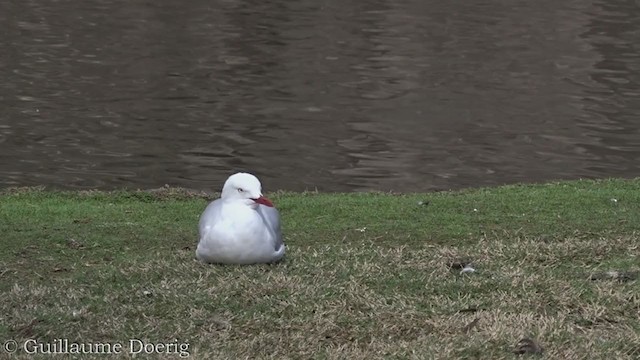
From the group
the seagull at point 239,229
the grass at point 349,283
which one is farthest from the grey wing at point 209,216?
the grass at point 349,283

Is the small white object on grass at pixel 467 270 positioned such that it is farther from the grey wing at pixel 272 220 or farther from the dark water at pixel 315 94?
the dark water at pixel 315 94

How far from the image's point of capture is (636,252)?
23.9 ft

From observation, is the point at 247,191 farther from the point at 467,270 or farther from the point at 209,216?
the point at 467,270

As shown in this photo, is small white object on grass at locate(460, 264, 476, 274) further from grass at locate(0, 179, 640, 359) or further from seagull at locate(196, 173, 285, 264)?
seagull at locate(196, 173, 285, 264)

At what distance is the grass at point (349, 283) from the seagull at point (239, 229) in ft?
0.28

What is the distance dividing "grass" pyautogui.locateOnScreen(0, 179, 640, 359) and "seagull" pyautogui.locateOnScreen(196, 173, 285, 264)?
0.09 m

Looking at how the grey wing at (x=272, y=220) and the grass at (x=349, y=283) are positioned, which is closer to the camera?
the grass at (x=349, y=283)

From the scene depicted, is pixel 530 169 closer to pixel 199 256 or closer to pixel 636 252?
pixel 636 252

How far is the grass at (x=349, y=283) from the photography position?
546 cm

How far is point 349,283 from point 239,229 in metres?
0.66

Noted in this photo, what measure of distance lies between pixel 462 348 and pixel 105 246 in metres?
3.14

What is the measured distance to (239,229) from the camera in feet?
21.0

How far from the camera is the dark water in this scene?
13938mm

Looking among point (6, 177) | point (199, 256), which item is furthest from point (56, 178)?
point (199, 256)
